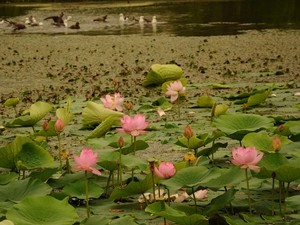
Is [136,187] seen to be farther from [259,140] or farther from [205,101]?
[205,101]

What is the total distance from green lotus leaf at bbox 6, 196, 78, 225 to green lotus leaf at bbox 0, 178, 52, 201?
0.21 meters

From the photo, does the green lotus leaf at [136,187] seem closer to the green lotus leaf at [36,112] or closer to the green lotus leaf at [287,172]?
Result: the green lotus leaf at [287,172]

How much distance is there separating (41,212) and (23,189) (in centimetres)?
27

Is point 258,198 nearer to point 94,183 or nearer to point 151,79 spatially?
point 94,183

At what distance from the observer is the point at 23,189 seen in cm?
193

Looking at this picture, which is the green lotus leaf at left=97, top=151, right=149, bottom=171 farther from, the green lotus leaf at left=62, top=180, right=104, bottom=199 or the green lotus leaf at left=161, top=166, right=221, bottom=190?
the green lotus leaf at left=161, top=166, right=221, bottom=190

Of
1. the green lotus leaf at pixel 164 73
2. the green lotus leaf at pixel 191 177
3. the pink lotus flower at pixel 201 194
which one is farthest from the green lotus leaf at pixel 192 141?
the green lotus leaf at pixel 164 73

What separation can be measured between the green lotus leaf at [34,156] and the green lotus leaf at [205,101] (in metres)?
1.62

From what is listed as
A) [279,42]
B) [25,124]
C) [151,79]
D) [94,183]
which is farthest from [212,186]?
[279,42]

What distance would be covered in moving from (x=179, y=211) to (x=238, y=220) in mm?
165

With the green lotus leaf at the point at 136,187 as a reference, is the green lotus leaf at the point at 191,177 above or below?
above

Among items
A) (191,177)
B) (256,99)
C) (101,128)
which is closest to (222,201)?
(191,177)

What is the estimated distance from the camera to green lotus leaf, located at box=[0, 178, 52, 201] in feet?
6.27

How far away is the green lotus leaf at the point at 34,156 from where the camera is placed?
2.18m
